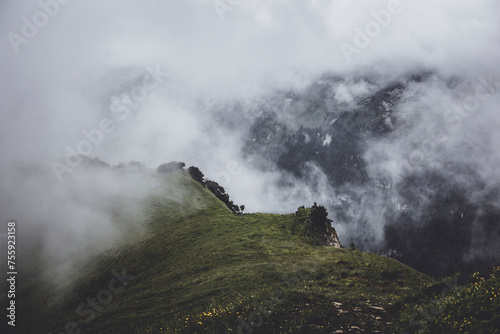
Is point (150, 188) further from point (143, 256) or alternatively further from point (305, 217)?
point (305, 217)

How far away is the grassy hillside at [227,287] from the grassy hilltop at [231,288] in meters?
0.11

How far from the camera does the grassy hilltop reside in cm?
1688

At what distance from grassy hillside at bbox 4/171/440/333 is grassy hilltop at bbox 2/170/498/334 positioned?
11 centimetres

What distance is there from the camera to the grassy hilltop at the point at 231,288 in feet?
55.4

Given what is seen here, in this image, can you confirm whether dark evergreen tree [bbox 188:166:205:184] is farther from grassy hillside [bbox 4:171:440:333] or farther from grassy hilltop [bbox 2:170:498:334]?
grassy hillside [bbox 4:171:440:333]

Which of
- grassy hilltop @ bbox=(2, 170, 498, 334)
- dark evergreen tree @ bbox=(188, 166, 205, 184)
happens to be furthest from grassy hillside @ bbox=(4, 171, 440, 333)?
dark evergreen tree @ bbox=(188, 166, 205, 184)

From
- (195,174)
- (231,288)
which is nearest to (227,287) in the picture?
(231,288)

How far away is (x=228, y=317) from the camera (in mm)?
16750

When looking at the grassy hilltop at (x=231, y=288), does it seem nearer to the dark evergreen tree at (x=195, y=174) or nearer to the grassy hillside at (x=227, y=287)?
the grassy hillside at (x=227, y=287)

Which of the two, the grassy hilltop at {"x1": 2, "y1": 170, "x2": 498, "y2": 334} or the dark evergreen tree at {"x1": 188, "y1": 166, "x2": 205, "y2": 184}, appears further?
the dark evergreen tree at {"x1": 188, "y1": 166, "x2": 205, "y2": 184}

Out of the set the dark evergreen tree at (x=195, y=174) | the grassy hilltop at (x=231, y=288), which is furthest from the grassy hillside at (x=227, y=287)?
the dark evergreen tree at (x=195, y=174)

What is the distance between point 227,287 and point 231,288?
36.9 inches

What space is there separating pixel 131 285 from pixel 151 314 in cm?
2645

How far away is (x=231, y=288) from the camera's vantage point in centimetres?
3088
